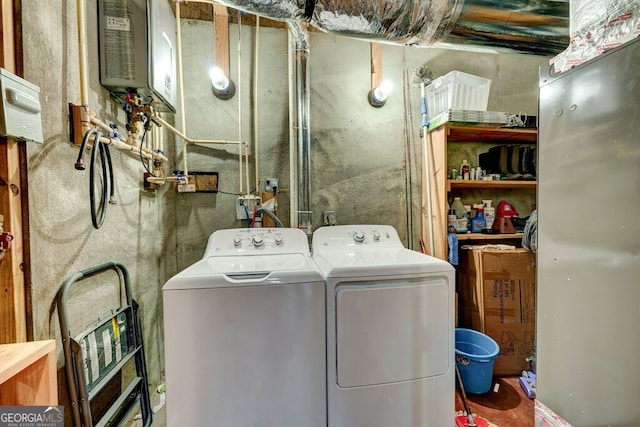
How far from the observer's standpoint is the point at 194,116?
6.88 ft

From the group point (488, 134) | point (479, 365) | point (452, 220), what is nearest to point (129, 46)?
point (452, 220)

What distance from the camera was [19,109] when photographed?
2.59ft

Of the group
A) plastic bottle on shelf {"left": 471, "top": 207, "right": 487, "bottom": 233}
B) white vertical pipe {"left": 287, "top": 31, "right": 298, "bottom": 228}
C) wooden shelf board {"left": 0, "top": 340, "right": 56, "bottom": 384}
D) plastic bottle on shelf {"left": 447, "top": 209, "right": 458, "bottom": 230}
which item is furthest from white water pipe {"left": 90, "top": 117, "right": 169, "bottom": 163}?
plastic bottle on shelf {"left": 471, "top": 207, "right": 487, "bottom": 233}

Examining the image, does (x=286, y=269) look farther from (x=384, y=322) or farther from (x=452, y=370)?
(x=452, y=370)

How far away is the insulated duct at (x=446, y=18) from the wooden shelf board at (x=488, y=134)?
2.56 feet

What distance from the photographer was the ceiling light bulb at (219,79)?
1.99 meters

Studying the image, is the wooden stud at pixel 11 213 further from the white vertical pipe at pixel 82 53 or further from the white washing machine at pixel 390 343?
the white washing machine at pixel 390 343

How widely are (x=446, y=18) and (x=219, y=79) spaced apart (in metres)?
1.59

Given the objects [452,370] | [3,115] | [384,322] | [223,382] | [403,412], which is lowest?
[403,412]

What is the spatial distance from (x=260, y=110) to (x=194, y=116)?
0.53 m

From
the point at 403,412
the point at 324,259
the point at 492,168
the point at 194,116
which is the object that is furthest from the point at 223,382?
the point at 492,168

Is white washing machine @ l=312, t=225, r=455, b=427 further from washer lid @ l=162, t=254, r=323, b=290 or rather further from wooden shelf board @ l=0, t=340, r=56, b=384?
wooden shelf board @ l=0, t=340, r=56, b=384

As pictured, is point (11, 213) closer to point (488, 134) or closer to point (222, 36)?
point (222, 36)

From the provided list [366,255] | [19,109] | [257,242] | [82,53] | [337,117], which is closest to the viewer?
[19,109]
